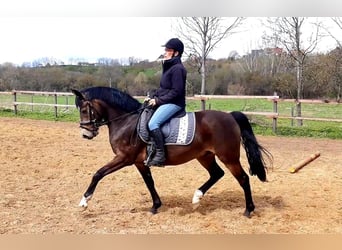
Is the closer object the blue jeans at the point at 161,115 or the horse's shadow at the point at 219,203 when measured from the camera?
the blue jeans at the point at 161,115

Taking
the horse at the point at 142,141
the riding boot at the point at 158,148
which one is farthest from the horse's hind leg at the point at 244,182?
the riding boot at the point at 158,148

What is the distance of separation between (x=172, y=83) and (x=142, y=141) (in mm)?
687

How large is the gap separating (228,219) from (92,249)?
146 centimetres

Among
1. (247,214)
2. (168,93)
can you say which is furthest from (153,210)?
(168,93)

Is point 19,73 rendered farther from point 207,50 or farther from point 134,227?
point 134,227

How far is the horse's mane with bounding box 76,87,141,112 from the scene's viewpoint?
4.25 meters

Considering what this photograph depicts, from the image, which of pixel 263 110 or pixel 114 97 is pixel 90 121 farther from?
pixel 263 110

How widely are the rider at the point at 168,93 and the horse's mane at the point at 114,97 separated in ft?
1.10

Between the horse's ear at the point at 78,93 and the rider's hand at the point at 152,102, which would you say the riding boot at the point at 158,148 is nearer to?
the rider's hand at the point at 152,102

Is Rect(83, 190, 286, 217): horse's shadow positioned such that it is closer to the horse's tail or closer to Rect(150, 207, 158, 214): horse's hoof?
Rect(150, 207, 158, 214): horse's hoof

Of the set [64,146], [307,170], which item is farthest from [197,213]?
[64,146]

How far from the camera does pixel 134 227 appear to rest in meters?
3.77

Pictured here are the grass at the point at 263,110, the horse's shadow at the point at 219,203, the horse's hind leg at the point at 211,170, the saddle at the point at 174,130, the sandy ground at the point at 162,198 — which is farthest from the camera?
the grass at the point at 263,110

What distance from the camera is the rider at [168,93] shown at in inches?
157
